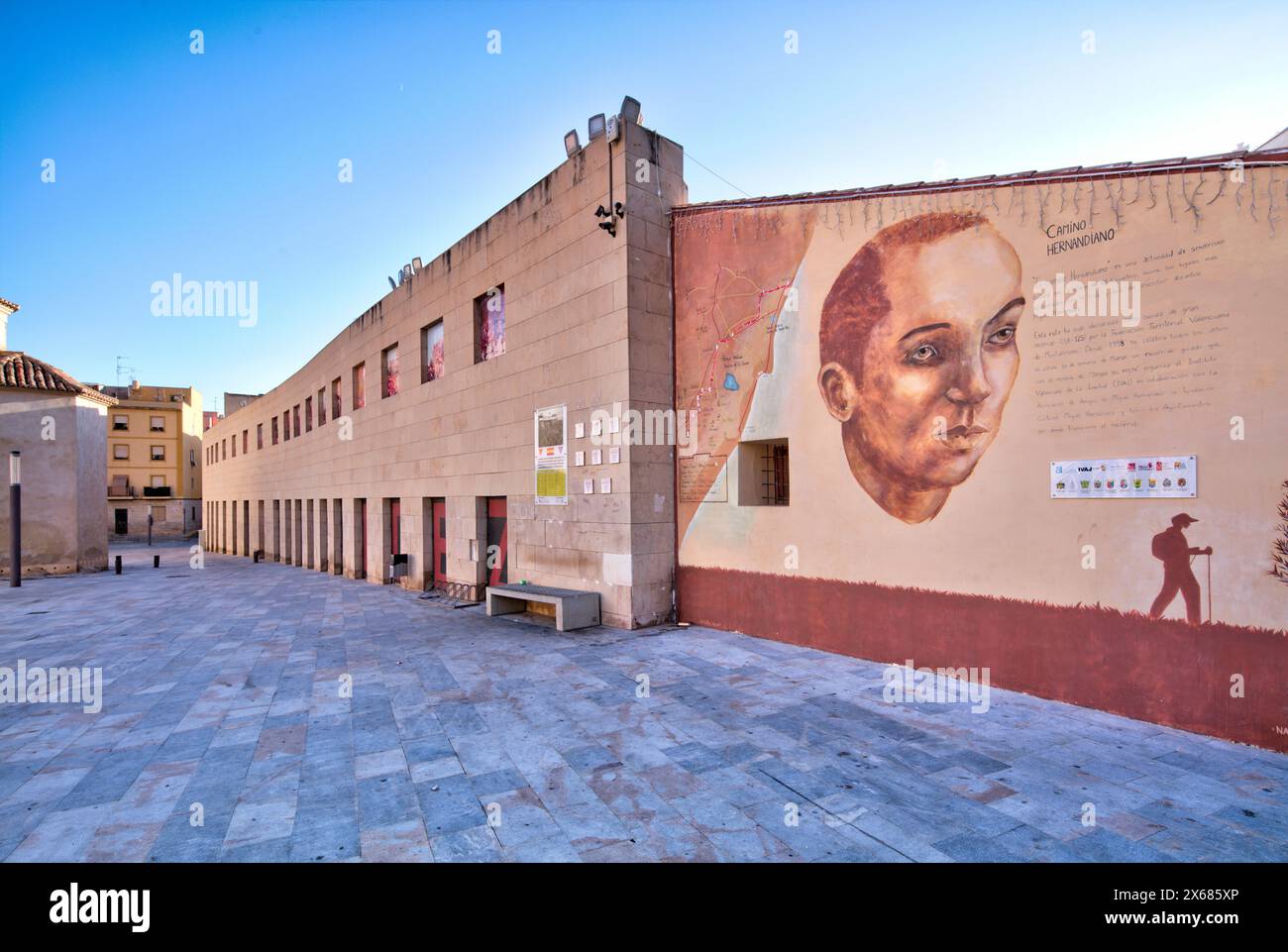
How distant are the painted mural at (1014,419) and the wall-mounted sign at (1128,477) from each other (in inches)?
0.6

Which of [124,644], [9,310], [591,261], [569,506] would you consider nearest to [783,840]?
[569,506]

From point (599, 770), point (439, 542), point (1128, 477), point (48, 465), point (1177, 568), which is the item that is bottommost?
point (599, 770)

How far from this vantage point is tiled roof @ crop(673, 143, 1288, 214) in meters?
4.95

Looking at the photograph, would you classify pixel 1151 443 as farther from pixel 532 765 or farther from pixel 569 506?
pixel 569 506

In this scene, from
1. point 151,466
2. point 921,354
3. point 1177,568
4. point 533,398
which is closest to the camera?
point 1177,568

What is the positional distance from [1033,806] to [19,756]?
7.51 metres

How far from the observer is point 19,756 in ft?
16.3

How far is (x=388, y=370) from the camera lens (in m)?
17.7

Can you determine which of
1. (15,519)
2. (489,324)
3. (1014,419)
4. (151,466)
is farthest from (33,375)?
(151,466)

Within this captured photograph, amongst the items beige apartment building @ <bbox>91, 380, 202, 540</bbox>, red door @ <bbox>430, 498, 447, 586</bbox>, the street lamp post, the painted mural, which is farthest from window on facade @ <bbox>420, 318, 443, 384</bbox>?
beige apartment building @ <bbox>91, 380, 202, 540</bbox>

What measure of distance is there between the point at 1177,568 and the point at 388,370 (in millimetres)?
17593

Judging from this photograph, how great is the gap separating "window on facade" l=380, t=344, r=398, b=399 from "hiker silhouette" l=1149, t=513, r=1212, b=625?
16.7m

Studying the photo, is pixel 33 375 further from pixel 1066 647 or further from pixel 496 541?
pixel 1066 647

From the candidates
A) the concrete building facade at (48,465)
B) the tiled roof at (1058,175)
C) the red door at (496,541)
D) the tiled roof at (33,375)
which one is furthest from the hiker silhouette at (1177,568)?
the tiled roof at (33,375)
